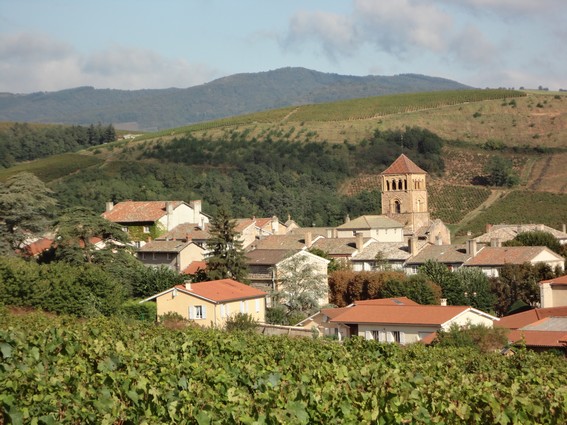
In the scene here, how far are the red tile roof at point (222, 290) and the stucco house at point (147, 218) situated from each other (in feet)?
74.1

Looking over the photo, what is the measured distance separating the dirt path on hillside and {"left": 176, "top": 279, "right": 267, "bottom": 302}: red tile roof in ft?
157

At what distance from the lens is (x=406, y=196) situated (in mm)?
97000

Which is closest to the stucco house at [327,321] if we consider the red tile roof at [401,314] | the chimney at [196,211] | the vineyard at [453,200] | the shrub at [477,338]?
the red tile roof at [401,314]

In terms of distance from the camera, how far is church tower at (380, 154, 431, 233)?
316 ft

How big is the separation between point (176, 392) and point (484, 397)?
16.9 feet

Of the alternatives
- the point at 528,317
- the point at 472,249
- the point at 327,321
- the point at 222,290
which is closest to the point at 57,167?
the point at 472,249

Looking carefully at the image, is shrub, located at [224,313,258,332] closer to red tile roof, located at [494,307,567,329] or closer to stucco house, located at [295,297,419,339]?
stucco house, located at [295,297,419,339]

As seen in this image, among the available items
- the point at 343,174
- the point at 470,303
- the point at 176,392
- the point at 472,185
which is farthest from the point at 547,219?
the point at 176,392

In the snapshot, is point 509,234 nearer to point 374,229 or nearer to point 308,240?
point 374,229

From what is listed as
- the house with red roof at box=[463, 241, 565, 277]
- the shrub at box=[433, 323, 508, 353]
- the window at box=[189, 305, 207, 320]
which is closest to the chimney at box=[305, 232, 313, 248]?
the house with red roof at box=[463, 241, 565, 277]

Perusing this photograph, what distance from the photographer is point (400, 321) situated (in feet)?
137

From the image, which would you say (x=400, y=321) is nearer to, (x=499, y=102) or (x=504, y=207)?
(x=504, y=207)

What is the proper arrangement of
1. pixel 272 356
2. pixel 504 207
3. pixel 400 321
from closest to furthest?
pixel 272 356 < pixel 400 321 < pixel 504 207

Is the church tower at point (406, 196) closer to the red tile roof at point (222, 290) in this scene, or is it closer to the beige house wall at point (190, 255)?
the beige house wall at point (190, 255)
